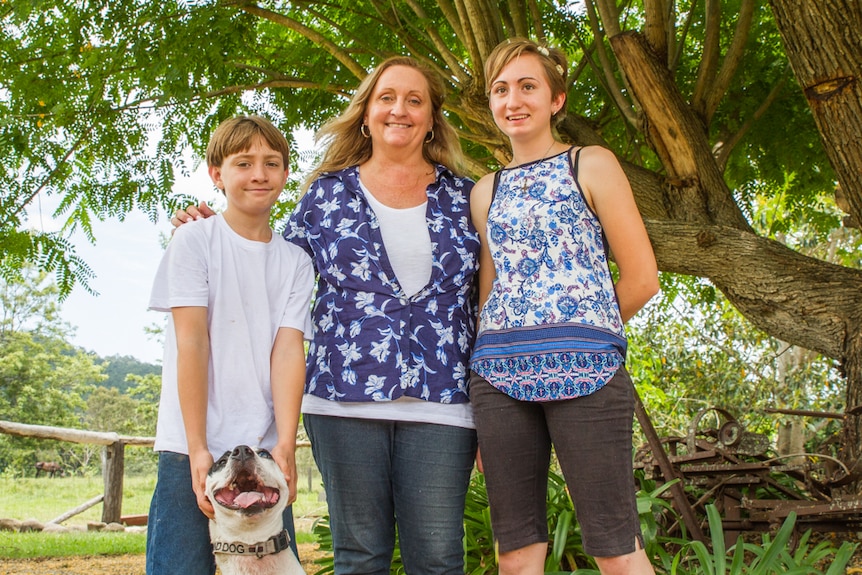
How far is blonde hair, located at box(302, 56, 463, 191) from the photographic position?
8.73 ft

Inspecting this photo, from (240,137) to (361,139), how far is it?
1.69 feet

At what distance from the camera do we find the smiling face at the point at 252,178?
2.31 m

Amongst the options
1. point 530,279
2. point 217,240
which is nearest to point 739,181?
point 530,279

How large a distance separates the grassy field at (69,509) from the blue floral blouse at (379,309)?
509 centimetres

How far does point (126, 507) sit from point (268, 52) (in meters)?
9.62

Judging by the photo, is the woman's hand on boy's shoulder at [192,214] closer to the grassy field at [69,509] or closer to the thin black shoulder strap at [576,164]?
the thin black shoulder strap at [576,164]

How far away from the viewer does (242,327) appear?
219cm

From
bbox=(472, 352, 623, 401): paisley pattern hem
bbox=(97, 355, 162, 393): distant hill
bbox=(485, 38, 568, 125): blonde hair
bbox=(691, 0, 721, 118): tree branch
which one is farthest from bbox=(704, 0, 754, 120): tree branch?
bbox=(97, 355, 162, 393): distant hill

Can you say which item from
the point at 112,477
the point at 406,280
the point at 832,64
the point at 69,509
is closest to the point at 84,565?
the point at 112,477

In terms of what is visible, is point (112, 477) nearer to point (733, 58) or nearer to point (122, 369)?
point (733, 58)

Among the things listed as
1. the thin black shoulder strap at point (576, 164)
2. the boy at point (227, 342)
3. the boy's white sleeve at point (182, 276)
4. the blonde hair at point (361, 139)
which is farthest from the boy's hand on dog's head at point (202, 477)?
the thin black shoulder strap at point (576, 164)

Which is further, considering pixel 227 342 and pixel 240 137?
pixel 240 137

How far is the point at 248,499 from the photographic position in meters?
1.90

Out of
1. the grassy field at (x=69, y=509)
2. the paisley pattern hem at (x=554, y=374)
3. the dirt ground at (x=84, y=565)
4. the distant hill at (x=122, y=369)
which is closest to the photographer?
the paisley pattern hem at (x=554, y=374)
